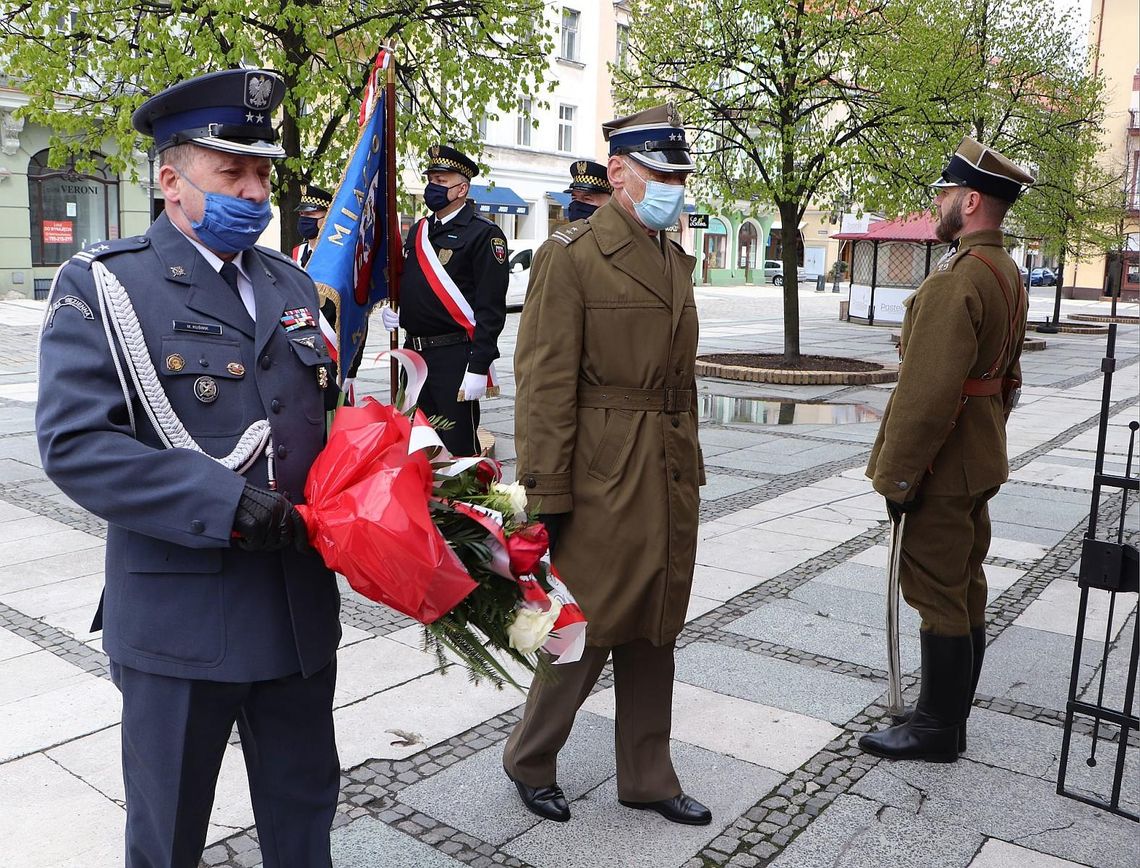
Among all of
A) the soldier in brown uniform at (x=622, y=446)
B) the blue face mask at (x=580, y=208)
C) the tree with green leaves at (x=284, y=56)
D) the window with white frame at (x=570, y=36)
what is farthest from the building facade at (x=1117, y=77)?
the soldier in brown uniform at (x=622, y=446)

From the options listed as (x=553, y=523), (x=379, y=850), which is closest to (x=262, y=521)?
(x=553, y=523)

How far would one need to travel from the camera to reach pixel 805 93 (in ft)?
48.4

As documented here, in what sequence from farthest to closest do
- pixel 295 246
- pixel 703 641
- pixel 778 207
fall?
pixel 778 207 → pixel 295 246 → pixel 703 641

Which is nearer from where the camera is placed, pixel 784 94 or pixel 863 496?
pixel 863 496

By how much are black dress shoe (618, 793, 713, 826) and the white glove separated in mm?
3366

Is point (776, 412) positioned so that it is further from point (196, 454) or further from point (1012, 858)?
point (196, 454)

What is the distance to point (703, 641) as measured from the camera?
16.6 ft

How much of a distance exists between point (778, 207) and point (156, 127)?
14.7m

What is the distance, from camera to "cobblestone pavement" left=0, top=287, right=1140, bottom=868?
3297mm

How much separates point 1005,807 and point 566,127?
130ft

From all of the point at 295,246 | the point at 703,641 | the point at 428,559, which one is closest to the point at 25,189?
the point at 295,246

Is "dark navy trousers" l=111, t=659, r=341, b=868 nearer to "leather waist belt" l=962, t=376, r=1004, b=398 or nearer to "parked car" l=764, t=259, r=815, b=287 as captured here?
"leather waist belt" l=962, t=376, r=1004, b=398

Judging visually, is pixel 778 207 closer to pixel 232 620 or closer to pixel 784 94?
pixel 784 94

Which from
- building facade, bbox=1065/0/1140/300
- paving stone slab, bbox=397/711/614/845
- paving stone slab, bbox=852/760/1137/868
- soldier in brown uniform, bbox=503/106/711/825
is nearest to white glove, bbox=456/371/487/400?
paving stone slab, bbox=397/711/614/845
